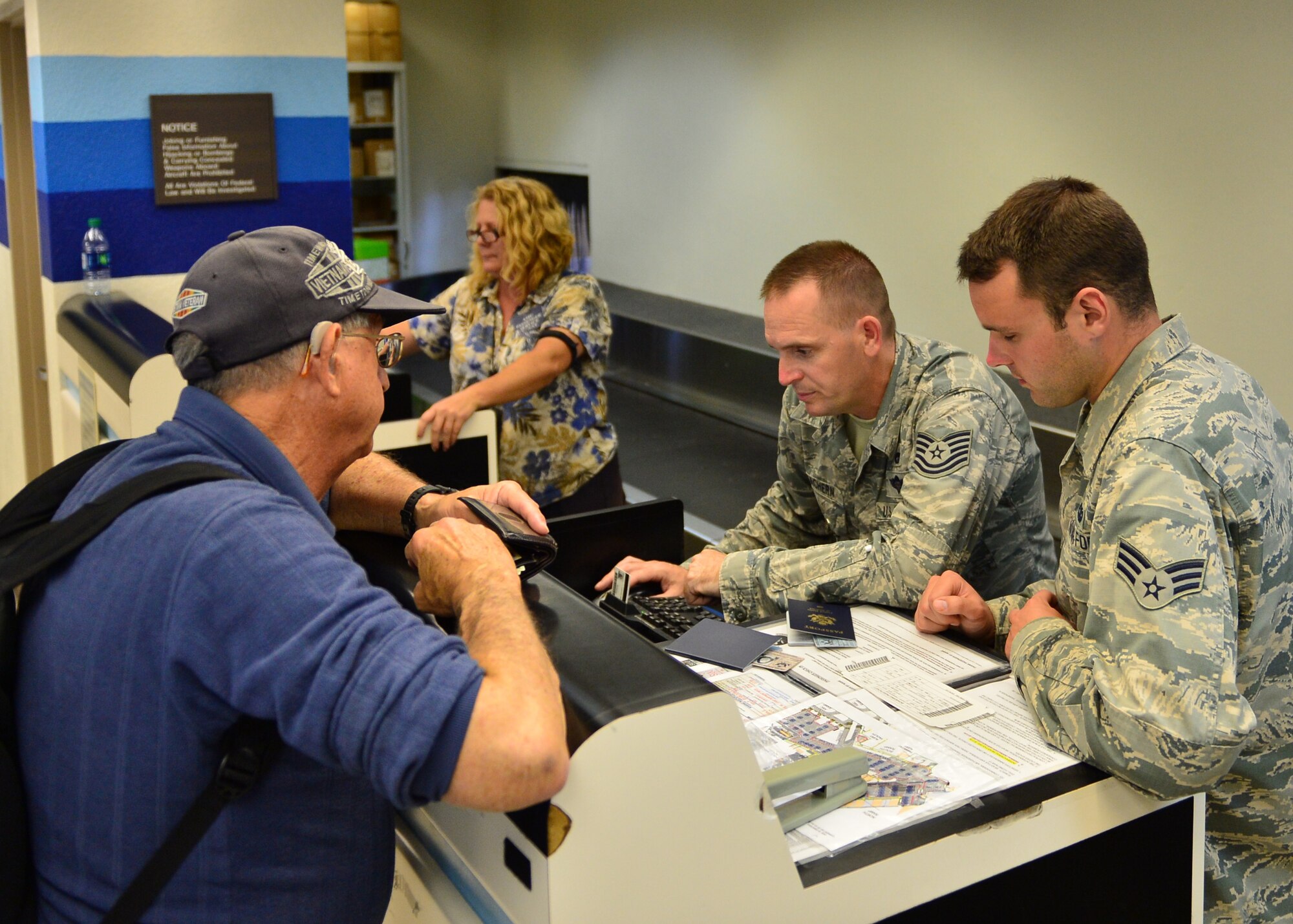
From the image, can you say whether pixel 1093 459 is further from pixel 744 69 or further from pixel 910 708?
pixel 744 69

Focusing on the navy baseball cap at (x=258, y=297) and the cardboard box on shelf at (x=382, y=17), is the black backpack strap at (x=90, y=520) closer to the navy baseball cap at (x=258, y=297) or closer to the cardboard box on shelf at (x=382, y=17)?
the navy baseball cap at (x=258, y=297)

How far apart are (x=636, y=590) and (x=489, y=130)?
23.8 ft

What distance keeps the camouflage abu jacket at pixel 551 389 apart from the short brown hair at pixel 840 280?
3.49ft

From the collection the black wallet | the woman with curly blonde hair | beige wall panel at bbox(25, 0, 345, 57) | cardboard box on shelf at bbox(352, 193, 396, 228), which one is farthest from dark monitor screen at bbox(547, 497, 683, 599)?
cardboard box on shelf at bbox(352, 193, 396, 228)

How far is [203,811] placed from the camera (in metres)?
1.01

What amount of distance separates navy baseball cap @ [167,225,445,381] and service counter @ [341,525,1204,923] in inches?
15.8

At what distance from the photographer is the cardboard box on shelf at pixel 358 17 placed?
7.49m

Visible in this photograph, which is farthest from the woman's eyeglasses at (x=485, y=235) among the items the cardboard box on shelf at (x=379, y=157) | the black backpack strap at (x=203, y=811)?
the cardboard box on shelf at (x=379, y=157)

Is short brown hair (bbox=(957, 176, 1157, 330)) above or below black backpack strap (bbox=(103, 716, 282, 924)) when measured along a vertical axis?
above

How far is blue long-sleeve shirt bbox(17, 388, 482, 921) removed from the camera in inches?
37.0

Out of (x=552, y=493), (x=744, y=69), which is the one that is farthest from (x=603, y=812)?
(x=744, y=69)

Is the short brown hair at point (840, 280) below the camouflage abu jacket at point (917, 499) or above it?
above

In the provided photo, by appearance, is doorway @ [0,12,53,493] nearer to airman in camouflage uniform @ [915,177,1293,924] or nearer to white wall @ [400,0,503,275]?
airman in camouflage uniform @ [915,177,1293,924]

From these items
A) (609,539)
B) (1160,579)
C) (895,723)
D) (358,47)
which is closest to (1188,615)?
(1160,579)
